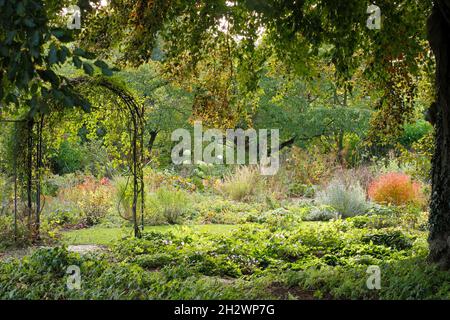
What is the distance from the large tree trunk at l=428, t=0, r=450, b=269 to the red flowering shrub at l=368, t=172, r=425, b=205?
626 cm

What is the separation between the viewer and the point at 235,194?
567 inches

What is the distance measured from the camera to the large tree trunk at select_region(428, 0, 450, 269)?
5.74 m

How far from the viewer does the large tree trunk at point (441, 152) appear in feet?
18.8

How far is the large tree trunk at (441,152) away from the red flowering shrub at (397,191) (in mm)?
6264

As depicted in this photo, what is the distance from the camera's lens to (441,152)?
5816mm

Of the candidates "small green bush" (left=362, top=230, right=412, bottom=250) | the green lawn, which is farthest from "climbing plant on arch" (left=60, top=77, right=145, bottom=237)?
"small green bush" (left=362, top=230, right=412, bottom=250)

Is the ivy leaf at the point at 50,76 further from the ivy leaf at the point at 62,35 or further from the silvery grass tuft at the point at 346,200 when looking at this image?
the silvery grass tuft at the point at 346,200

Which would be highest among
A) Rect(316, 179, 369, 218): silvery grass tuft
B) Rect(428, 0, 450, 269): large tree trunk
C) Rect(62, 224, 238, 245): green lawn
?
Rect(428, 0, 450, 269): large tree trunk

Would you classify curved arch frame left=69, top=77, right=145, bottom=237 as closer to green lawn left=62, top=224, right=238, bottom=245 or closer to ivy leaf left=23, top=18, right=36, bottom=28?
green lawn left=62, top=224, right=238, bottom=245

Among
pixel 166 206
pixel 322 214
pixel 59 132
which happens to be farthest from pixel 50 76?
pixel 322 214

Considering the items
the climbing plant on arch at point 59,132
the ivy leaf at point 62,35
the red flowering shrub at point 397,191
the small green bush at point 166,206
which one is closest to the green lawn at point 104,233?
the small green bush at point 166,206

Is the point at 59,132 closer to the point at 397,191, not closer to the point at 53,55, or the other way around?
the point at 53,55

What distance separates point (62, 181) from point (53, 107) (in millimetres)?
6426

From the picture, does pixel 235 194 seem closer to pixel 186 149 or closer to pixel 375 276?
pixel 186 149
